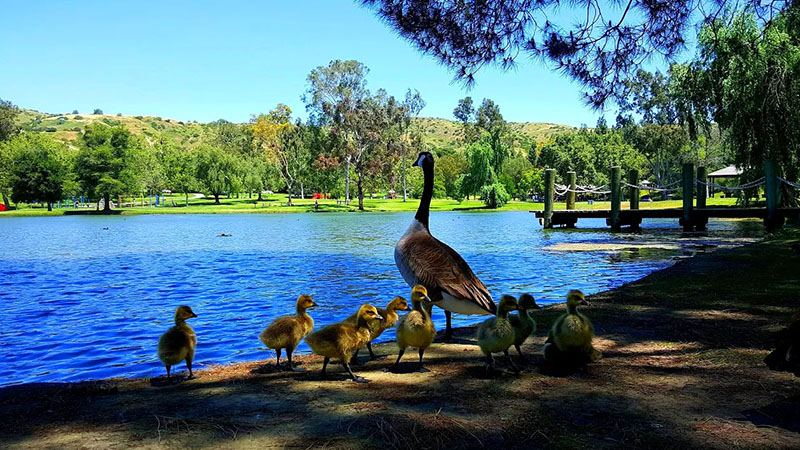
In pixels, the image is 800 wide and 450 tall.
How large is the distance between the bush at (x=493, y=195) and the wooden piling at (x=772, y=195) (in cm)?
6016

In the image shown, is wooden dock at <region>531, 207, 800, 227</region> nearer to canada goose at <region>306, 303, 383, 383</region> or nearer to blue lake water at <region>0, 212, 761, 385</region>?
blue lake water at <region>0, 212, 761, 385</region>

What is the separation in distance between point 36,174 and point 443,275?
98409mm

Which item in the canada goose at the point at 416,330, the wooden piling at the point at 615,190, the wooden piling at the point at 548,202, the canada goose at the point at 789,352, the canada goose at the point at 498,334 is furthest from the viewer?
the wooden piling at the point at 548,202

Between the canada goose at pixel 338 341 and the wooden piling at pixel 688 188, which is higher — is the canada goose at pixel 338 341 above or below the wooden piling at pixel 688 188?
below

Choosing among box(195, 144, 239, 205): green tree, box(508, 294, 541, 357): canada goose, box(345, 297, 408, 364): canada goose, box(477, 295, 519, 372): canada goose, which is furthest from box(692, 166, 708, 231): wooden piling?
box(195, 144, 239, 205): green tree

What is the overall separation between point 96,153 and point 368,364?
308 ft

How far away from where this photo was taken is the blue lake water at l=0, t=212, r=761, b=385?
1003 centimetres

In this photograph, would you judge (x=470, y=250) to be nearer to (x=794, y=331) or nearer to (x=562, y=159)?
(x=794, y=331)

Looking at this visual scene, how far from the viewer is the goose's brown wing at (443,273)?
7.27m

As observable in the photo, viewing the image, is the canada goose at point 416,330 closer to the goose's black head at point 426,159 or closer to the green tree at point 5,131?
the goose's black head at point 426,159

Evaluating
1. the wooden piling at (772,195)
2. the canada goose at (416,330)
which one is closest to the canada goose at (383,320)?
the canada goose at (416,330)

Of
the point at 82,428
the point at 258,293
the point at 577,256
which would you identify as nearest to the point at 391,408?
the point at 82,428

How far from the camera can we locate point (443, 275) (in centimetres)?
757

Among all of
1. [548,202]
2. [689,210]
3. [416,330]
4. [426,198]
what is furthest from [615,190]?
[416,330]
